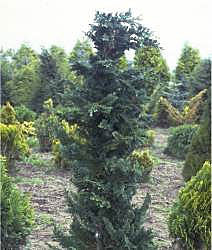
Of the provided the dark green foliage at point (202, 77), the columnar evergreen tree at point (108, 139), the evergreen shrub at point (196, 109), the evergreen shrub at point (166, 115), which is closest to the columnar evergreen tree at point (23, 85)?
the evergreen shrub at point (166, 115)

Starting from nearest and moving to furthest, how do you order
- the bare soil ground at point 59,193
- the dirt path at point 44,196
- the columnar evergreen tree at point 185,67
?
the dirt path at point 44,196 → the bare soil ground at point 59,193 → the columnar evergreen tree at point 185,67

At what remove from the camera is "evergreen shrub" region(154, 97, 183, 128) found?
15.0 metres

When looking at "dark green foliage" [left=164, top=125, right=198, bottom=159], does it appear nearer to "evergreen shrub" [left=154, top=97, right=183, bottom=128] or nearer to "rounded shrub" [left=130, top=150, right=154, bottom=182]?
"rounded shrub" [left=130, top=150, right=154, bottom=182]

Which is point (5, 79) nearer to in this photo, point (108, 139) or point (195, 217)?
point (195, 217)

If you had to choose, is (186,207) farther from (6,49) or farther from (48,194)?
(6,49)

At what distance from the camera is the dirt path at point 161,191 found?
20.3 feet

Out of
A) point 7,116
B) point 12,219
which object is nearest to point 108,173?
point 12,219

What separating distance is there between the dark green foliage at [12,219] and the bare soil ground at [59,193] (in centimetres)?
47

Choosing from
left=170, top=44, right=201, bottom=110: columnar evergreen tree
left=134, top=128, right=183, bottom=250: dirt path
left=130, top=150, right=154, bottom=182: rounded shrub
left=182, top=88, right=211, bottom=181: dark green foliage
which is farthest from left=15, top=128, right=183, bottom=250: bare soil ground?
left=170, top=44, right=201, bottom=110: columnar evergreen tree

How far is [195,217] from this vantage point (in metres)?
5.05

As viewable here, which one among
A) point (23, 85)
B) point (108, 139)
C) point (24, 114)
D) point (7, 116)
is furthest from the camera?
point (23, 85)

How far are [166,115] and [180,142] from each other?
4.69 metres

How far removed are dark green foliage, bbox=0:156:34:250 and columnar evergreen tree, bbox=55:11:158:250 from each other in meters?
0.91

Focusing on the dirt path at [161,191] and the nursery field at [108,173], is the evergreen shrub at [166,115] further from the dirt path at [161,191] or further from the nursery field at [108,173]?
the nursery field at [108,173]
